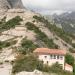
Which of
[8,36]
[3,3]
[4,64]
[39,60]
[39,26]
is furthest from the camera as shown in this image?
[3,3]

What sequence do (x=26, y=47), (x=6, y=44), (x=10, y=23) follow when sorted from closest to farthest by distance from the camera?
(x=26, y=47) < (x=6, y=44) < (x=10, y=23)

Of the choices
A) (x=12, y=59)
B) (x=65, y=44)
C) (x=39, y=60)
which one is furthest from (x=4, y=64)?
(x=65, y=44)

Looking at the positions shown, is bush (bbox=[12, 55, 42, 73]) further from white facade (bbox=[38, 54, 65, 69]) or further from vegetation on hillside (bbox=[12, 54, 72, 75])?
white facade (bbox=[38, 54, 65, 69])

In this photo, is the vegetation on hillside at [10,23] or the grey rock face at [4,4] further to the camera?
the grey rock face at [4,4]

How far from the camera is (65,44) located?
123 meters

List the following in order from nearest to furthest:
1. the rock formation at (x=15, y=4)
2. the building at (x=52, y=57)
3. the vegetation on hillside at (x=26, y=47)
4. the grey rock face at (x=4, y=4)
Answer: the building at (x=52, y=57), the vegetation on hillside at (x=26, y=47), the grey rock face at (x=4, y=4), the rock formation at (x=15, y=4)

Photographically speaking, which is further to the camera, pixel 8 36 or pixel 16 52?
pixel 8 36

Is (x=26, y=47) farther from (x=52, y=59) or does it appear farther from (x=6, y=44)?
(x=52, y=59)

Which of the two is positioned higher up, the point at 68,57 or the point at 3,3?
the point at 3,3

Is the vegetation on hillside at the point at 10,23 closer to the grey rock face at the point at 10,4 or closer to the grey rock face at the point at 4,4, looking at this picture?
the grey rock face at the point at 4,4

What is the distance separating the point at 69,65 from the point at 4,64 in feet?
52.8

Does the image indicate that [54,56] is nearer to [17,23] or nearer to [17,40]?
[17,40]

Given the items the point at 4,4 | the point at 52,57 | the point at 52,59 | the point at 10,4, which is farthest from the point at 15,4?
the point at 52,59

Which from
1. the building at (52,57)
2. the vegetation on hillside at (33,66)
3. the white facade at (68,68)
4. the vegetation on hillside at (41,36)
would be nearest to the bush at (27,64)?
the vegetation on hillside at (33,66)
